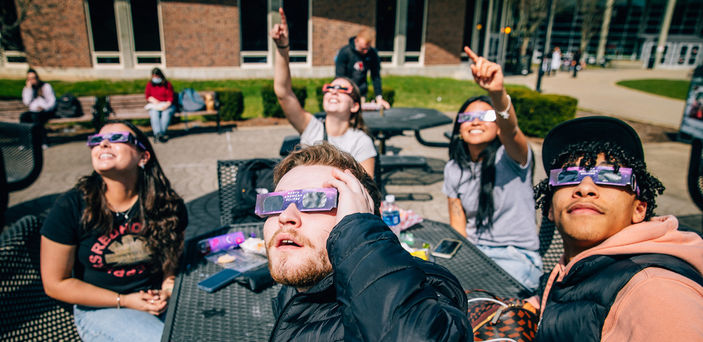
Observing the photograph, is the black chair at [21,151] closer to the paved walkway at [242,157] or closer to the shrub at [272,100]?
the paved walkway at [242,157]

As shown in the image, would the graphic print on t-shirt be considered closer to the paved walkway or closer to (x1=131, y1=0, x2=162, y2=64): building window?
the paved walkway

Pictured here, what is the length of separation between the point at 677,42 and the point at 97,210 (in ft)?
168

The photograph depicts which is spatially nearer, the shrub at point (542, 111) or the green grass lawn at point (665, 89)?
the shrub at point (542, 111)

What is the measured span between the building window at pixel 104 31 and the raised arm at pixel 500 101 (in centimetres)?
2134

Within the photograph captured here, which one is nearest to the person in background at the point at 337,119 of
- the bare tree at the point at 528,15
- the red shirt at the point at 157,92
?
the red shirt at the point at 157,92

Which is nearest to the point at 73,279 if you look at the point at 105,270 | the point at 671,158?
the point at 105,270

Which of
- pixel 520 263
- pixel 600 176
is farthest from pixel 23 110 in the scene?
pixel 600 176

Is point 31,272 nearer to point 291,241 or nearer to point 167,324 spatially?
point 167,324

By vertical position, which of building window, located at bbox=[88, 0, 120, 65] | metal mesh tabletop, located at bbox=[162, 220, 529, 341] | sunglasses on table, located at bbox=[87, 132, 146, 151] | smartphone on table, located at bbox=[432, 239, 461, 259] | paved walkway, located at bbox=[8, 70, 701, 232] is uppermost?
building window, located at bbox=[88, 0, 120, 65]

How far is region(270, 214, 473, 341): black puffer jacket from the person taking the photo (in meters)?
0.99

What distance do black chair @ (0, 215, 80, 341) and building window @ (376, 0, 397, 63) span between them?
75.8ft

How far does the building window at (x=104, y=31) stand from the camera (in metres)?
19.1

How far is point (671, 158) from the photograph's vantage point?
8641 mm

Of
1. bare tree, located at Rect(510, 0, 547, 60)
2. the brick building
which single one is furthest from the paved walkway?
bare tree, located at Rect(510, 0, 547, 60)
